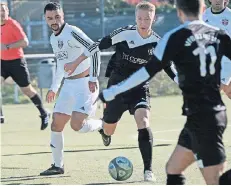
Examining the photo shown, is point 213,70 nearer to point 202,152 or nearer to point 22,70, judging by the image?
point 202,152

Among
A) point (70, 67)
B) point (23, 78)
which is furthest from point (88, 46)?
point (23, 78)

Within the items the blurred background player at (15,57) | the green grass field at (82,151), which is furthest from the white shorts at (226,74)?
the blurred background player at (15,57)

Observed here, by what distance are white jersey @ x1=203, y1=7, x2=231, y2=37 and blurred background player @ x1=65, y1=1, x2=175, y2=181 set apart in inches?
96.3

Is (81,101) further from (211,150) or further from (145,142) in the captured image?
(211,150)

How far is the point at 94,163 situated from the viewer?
9.27 meters

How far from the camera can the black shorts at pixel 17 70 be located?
1330cm

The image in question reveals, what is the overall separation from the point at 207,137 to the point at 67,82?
12.9 feet

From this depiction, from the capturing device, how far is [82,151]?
10.4 meters

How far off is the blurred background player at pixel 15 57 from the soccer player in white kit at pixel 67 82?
383 cm

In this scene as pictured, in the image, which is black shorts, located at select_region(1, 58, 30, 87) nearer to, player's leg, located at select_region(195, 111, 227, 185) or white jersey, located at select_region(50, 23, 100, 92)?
white jersey, located at select_region(50, 23, 100, 92)

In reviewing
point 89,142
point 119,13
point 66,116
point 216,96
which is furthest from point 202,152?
point 119,13

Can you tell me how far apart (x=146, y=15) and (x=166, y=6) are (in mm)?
14275

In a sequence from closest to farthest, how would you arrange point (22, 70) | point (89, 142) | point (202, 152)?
point (202, 152)
point (89, 142)
point (22, 70)

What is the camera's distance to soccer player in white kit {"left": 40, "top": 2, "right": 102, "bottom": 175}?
29.1ft
